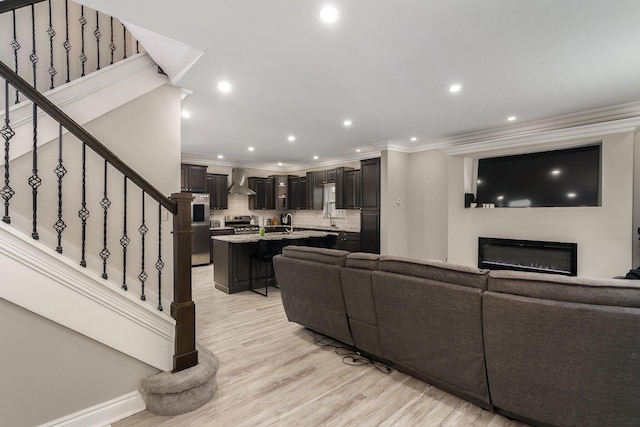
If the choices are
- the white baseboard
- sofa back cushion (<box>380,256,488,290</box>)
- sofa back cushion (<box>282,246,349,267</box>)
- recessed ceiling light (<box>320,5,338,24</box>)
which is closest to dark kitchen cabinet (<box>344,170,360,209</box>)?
sofa back cushion (<box>282,246,349,267</box>)

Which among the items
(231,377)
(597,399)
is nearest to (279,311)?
(231,377)

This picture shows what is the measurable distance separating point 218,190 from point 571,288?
771 cm

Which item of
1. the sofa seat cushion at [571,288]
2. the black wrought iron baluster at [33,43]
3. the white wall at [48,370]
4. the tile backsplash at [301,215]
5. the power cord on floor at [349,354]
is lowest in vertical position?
the power cord on floor at [349,354]

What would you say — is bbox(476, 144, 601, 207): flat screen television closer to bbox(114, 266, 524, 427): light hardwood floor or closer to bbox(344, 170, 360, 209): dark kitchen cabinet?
bbox(344, 170, 360, 209): dark kitchen cabinet

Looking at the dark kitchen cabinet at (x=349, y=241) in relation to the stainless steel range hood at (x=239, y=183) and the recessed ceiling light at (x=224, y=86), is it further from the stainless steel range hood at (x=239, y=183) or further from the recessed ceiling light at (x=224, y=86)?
the recessed ceiling light at (x=224, y=86)

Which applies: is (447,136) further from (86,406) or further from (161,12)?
(86,406)

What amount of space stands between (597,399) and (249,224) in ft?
26.2

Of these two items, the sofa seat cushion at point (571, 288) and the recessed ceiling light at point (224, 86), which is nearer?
the sofa seat cushion at point (571, 288)

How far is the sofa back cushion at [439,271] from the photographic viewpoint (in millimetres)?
2065

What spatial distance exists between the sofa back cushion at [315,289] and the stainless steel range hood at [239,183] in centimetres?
524

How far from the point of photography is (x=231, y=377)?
257cm

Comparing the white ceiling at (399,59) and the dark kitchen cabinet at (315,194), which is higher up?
the white ceiling at (399,59)

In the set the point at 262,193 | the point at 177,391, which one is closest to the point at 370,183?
the point at 262,193

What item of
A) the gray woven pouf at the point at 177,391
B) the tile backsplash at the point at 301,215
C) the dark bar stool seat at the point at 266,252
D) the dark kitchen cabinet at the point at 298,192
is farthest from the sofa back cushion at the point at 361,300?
the dark kitchen cabinet at the point at 298,192
